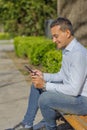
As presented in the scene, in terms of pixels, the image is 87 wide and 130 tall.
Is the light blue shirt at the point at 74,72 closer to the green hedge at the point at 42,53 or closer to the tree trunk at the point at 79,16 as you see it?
the green hedge at the point at 42,53

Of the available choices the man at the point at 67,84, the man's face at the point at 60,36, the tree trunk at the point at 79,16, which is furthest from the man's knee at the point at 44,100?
the tree trunk at the point at 79,16

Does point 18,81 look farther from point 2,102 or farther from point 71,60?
point 71,60

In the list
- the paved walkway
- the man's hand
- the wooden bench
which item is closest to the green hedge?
the paved walkway

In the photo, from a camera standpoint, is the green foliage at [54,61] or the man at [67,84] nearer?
the man at [67,84]

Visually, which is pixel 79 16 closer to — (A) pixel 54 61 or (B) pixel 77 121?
(A) pixel 54 61

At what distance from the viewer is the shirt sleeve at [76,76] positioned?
4.85 m

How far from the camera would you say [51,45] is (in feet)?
45.8

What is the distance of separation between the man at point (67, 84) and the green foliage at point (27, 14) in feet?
Answer: 62.1

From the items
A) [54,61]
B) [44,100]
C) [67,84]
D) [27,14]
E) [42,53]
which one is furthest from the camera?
[27,14]

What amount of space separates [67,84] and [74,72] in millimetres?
186

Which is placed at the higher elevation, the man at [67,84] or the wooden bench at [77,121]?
the man at [67,84]

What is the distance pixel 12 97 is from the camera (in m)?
8.71

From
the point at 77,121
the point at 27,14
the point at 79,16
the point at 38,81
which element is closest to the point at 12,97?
the point at 38,81

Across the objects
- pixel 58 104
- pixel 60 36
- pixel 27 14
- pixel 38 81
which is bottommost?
pixel 27 14
